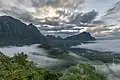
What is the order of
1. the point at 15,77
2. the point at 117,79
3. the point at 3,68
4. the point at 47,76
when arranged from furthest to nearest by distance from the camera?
the point at 117,79 → the point at 47,76 → the point at 3,68 → the point at 15,77

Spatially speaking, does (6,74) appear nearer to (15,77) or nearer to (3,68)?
(15,77)

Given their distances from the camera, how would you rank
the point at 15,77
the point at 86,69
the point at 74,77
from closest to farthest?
the point at 15,77
the point at 74,77
the point at 86,69

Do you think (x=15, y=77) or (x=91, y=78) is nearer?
(x=15, y=77)

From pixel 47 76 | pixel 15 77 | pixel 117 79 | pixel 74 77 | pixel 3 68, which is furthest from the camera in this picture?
pixel 117 79

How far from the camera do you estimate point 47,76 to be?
10794 cm

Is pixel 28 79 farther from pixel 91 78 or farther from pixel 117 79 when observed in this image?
pixel 117 79

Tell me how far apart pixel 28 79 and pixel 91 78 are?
71.1 feet

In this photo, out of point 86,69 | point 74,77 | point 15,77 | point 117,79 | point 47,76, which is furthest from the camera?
point 117,79

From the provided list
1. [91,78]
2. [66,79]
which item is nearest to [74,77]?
[66,79]

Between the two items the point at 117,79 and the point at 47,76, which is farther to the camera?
the point at 117,79

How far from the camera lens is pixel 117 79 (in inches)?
6265

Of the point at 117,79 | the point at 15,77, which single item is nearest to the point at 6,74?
the point at 15,77

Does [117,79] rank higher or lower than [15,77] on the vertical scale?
lower

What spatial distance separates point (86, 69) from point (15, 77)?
33.5 meters
